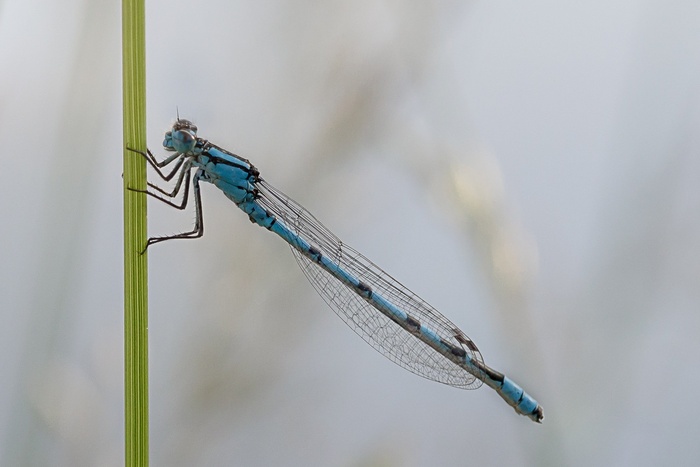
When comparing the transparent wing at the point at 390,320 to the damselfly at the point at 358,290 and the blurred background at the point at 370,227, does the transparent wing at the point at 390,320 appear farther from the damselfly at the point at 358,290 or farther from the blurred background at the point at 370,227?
the blurred background at the point at 370,227

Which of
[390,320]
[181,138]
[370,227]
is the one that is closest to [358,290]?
[390,320]

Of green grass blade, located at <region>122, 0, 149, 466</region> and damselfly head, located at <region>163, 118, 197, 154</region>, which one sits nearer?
green grass blade, located at <region>122, 0, 149, 466</region>

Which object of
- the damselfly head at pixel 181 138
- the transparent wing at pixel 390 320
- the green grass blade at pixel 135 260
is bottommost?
the green grass blade at pixel 135 260

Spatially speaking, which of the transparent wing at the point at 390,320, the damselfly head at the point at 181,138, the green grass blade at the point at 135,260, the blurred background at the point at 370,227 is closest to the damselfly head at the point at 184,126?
the damselfly head at the point at 181,138

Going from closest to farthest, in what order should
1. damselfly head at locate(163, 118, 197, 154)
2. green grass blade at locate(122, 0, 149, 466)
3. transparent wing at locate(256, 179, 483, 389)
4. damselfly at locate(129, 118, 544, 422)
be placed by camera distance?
green grass blade at locate(122, 0, 149, 466) < damselfly head at locate(163, 118, 197, 154) < damselfly at locate(129, 118, 544, 422) < transparent wing at locate(256, 179, 483, 389)

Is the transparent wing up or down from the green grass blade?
up

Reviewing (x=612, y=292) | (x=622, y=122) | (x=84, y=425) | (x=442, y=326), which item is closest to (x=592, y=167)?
(x=622, y=122)

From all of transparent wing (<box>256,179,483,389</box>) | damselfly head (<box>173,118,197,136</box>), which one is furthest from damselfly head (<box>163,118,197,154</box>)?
transparent wing (<box>256,179,483,389</box>)

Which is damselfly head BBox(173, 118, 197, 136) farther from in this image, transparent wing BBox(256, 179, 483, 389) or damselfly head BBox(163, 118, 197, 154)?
transparent wing BBox(256, 179, 483, 389)
